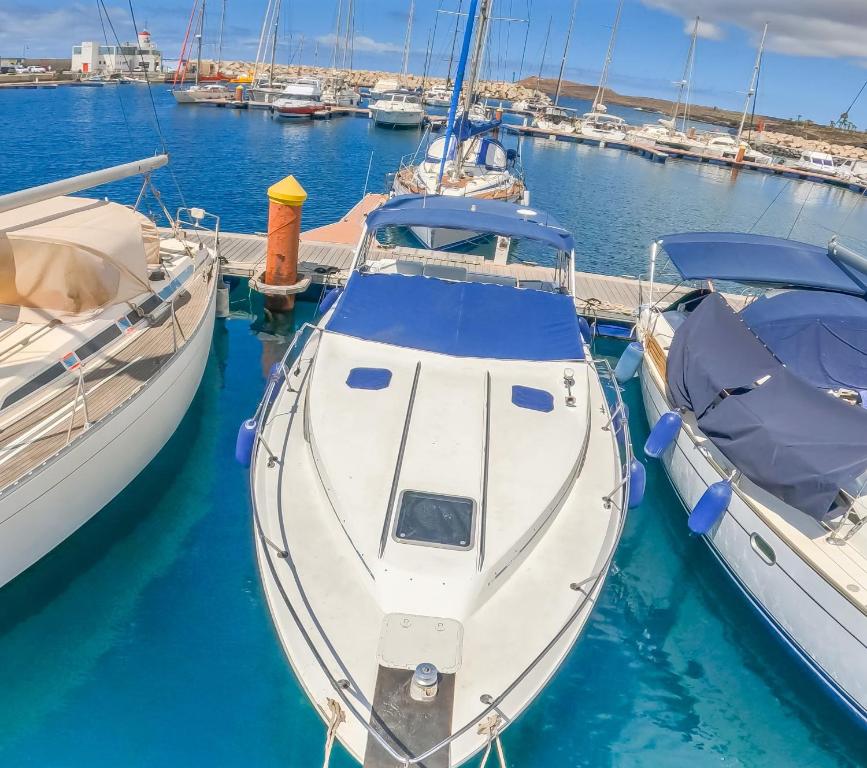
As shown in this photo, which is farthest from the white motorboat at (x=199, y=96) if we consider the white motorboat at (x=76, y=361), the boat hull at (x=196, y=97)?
the white motorboat at (x=76, y=361)

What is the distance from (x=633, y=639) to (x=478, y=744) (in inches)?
135

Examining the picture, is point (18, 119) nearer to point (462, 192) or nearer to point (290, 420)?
point (462, 192)

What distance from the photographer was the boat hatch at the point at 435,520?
16.6 feet

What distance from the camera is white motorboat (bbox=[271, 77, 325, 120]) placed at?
5312 cm

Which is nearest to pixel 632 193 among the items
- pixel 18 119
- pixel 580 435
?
pixel 580 435

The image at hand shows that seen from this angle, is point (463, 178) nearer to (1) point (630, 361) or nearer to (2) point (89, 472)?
(1) point (630, 361)

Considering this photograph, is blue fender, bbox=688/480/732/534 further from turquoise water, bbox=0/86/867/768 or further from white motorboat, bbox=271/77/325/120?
white motorboat, bbox=271/77/325/120

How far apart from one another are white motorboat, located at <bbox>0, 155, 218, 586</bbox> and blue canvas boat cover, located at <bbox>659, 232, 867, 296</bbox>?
8070 mm

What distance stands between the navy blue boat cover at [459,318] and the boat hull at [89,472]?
241cm

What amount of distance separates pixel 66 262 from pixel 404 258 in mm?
6518

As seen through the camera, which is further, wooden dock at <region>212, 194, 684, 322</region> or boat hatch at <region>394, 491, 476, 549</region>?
wooden dock at <region>212, 194, 684, 322</region>

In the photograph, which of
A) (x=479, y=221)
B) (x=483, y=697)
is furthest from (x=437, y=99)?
(x=483, y=697)

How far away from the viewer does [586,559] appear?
5.39 metres

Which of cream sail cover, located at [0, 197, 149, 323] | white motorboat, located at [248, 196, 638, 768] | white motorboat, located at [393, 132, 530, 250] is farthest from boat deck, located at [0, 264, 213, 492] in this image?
white motorboat, located at [393, 132, 530, 250]
